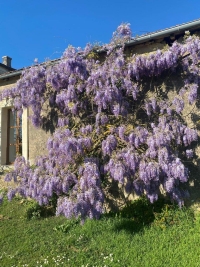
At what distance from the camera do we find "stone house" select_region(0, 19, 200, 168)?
16.9 ft

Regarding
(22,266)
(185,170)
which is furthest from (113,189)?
(22,266)

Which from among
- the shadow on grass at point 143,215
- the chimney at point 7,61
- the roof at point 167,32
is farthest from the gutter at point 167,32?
the chimney at point 7,61

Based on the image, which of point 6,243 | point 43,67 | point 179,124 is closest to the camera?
point 6,243

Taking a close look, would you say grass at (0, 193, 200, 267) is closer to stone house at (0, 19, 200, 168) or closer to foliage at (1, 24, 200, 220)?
foliage at (1, 24, 200, 220)

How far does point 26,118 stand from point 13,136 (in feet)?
4.95

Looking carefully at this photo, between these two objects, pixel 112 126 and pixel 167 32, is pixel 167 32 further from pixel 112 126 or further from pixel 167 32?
pixel 112 126

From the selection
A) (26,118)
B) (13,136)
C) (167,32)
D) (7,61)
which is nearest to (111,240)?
(167,32)

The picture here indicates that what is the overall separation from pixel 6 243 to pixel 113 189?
7.19 feet

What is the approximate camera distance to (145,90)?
17.9 feet

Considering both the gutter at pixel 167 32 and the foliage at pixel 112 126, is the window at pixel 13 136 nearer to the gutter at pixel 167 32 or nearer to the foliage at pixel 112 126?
the foliage at pixel 112 126

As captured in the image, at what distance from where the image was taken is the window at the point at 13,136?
7.51 m

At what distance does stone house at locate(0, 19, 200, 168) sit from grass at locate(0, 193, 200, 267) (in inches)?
74.7

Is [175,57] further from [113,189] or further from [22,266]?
[22,266]

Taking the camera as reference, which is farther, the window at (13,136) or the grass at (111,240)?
the window at (13,136)
